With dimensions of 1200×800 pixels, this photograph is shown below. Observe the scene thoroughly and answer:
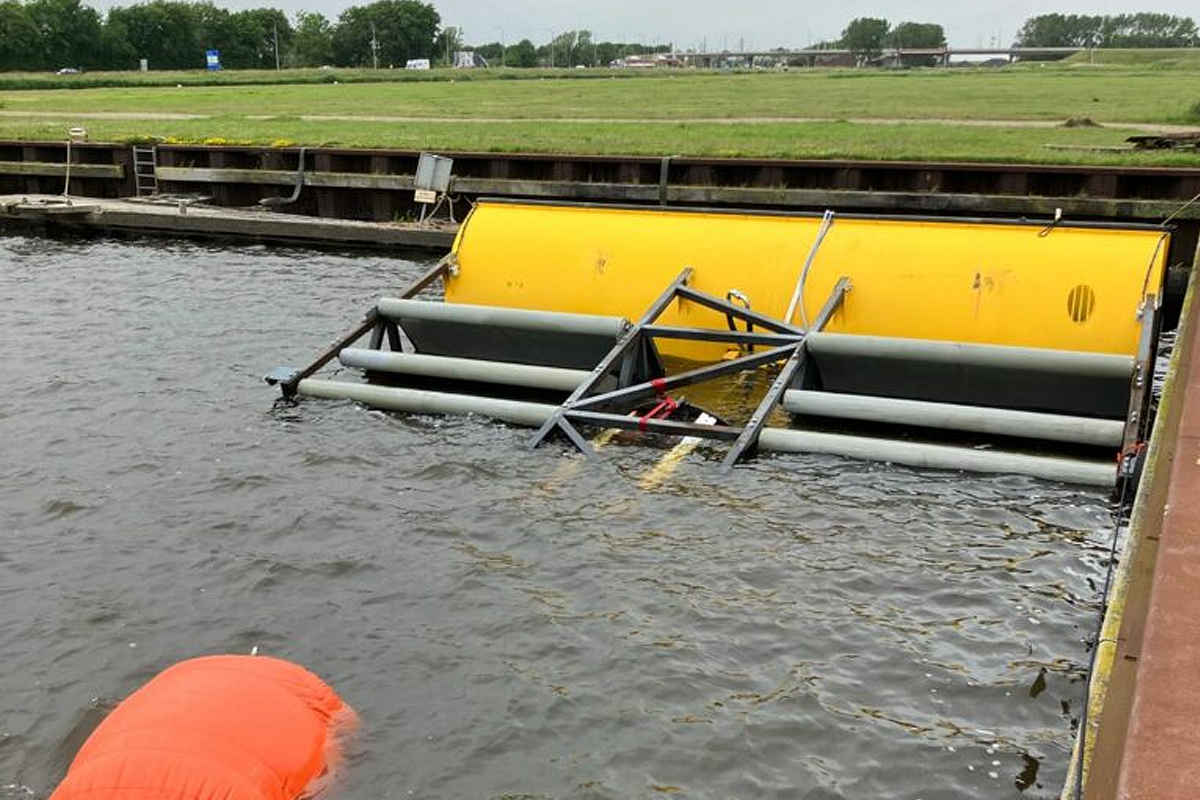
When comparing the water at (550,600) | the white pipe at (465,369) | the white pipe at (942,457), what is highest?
the white pipe at (465,369)

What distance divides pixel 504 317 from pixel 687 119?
22560 millimetres

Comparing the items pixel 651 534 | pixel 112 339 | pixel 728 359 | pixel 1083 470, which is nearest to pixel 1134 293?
pixel 1083 470

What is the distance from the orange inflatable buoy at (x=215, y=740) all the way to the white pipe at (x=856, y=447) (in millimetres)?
5411

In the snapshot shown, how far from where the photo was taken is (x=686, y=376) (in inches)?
456

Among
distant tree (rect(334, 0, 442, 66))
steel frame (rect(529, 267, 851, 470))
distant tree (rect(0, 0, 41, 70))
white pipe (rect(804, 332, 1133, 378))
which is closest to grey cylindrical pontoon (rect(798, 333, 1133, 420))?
white pipe (rect(804, 332, 1133, 378))

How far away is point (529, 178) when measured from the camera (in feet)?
73.3

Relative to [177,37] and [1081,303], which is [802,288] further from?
[177,37]

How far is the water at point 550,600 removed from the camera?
6.25 meters

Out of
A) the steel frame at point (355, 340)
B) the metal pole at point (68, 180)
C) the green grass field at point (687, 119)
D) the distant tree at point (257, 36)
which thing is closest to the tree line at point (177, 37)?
the distant tree at point (257, 36)

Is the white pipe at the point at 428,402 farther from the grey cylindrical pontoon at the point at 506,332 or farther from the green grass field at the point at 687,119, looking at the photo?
the green grass field at the point at 687,119

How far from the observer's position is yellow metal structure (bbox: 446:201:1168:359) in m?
11.2

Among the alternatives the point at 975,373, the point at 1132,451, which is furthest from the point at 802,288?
the point at 1132,451

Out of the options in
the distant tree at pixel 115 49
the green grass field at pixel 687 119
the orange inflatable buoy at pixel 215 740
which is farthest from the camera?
the distant tree at pixel 115 49

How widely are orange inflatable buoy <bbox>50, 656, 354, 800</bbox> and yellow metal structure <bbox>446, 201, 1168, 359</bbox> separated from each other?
787 centimetres
